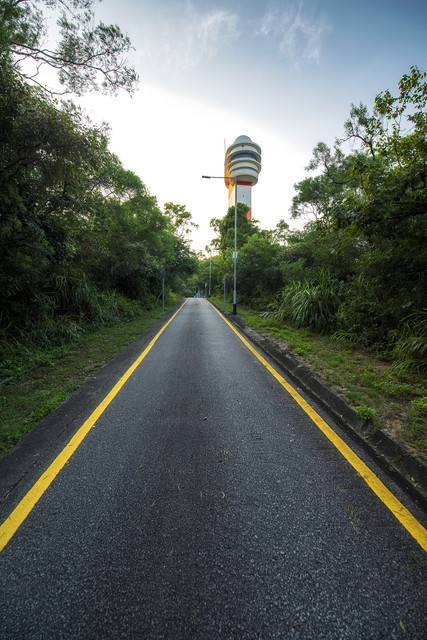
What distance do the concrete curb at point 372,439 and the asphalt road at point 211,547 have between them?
0.18 m

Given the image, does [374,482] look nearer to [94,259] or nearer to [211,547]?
[211,547]

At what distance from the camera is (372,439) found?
2.60m

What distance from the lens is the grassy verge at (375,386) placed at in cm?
266

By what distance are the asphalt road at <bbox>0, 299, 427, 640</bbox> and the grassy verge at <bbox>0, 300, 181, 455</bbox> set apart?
99 cm

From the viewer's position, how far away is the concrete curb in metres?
2.06

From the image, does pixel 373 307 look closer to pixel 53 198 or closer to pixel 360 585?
pixel 360 585

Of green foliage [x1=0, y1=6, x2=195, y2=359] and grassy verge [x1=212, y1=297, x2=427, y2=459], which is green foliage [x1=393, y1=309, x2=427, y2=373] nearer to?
grassy verge [x1=212, y1=297, x2=427, y2=459]

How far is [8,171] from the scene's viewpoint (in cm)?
451

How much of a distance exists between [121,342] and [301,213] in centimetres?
2003

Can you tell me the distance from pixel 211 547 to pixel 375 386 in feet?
10.2

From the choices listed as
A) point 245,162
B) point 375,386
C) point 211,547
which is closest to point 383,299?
point 375,386

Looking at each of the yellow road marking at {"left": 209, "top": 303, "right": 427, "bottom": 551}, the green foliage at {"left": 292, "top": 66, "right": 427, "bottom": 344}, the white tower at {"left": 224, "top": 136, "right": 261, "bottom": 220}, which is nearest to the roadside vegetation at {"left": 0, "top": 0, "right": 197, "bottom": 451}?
the yellow road marking at {"left": 209, "top": 303, "right": 427, "bottom": 551}

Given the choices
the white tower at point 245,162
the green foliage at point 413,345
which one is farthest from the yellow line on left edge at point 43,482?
the white tower at point 245,162

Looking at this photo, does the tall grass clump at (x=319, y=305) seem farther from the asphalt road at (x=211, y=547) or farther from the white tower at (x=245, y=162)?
the white tower at (x=245, y=162)
